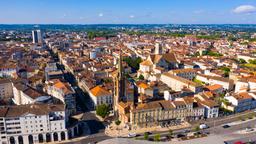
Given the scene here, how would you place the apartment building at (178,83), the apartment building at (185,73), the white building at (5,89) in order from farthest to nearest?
1. the apartment building at (185,73)
2. the apartment building at (178,83)
3. the white building at (5,89)

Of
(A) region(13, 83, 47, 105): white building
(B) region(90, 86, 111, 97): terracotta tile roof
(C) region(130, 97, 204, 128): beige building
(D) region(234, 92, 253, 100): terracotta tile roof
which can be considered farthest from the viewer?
(B) region(90, 86, 111, 97): terracotta tile roof

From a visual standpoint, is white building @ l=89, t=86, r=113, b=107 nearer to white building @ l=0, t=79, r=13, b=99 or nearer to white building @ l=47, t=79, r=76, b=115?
white building @ l=47, t=79, r=76, b=115

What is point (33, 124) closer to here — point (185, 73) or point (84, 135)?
point (84, 135)

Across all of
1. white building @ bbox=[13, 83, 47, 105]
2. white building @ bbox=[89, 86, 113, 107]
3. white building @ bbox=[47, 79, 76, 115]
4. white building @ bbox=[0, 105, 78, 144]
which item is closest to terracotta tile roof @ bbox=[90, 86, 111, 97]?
white building @ bbox=[89, 86, 113, 107]

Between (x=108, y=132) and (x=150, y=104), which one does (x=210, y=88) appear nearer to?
(x=150, y=104)

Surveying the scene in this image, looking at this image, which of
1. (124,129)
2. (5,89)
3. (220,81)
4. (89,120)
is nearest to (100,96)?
(89,120)

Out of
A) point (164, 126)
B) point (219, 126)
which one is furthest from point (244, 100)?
point (164, 126)

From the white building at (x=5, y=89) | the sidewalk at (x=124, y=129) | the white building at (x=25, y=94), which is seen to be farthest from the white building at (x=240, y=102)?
the white building at (x=5, y=89)

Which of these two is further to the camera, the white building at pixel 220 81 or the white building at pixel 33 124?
the white building at pixel 220 81

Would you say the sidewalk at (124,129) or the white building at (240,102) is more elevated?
the white building at (240,102)

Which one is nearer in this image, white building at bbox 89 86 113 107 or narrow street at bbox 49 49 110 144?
narrow street at bbox 49 49 110 144

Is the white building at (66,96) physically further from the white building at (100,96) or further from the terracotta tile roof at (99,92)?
the terracotta tile roof at (99,92)
